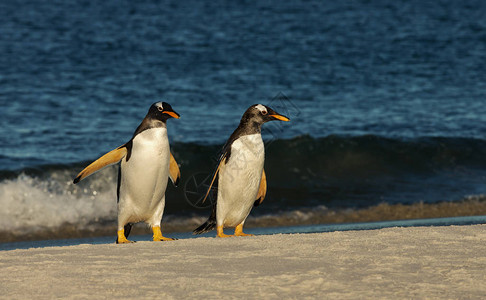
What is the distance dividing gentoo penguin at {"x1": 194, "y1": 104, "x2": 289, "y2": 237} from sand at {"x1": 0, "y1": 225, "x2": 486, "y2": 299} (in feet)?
2.49

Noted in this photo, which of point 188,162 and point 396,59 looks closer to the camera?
point 188,162

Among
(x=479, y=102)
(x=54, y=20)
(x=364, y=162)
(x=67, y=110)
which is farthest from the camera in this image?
(x=54, y=20)

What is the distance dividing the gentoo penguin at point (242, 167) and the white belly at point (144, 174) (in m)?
0.44

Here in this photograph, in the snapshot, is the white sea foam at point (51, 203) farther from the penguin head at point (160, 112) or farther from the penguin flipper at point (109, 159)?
the penguin head at point (160, 112)

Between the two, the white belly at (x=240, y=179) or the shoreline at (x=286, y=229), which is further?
A: the shoreline at (x=286, y=229)

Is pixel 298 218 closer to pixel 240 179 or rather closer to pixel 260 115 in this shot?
pixel 240 179

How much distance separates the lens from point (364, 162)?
37.9 ft

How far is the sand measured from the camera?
3598 mm

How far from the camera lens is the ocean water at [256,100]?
9781 mm

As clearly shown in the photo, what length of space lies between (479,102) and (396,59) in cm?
767

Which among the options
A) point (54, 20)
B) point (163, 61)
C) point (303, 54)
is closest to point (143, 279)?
point (163, 61)

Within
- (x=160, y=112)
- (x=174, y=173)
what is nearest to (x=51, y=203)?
(x=174, y=173)

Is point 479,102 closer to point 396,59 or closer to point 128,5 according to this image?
point 396,59

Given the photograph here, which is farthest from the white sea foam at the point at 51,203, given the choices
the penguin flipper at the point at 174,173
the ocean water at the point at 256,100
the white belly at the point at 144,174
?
the white belly at the point at 144,174
